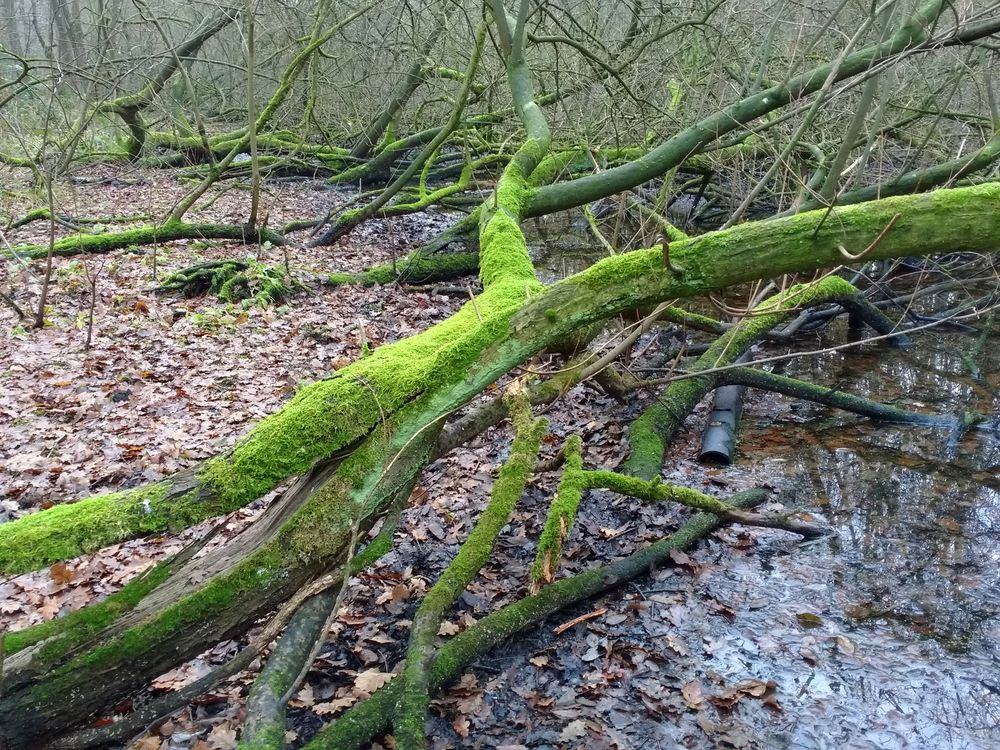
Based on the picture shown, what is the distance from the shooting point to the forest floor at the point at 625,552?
3.49 m

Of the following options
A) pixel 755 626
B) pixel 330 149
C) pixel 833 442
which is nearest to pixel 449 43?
pixel 330 149

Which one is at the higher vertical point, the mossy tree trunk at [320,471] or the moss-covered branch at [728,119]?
the moss-covered branch at [728,119]

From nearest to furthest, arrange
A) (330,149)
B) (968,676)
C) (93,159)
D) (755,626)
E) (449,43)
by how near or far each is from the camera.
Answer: (968,676) → (755,626) → (449,43) → (93,159) → (330,149)

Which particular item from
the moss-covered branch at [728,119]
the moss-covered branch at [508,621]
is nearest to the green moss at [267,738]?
the moss-covered branch at [508,621]

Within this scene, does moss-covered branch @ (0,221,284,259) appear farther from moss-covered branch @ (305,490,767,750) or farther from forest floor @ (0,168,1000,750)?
moss-covered branch @ (305,490,767,750)

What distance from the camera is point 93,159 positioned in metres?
14.0

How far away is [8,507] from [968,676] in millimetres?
5728

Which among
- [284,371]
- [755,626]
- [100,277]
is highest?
[100,277]

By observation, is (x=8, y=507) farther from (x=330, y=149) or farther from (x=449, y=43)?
(x=330, y=149)

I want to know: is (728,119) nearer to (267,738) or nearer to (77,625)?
(267,738)

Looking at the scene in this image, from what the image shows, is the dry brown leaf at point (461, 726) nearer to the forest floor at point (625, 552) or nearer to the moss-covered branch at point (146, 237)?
the forest floor at point (625, 552)

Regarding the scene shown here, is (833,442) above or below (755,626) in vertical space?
above

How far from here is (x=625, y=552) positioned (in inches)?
185

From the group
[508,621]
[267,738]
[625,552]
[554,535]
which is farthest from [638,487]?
[267,738]
